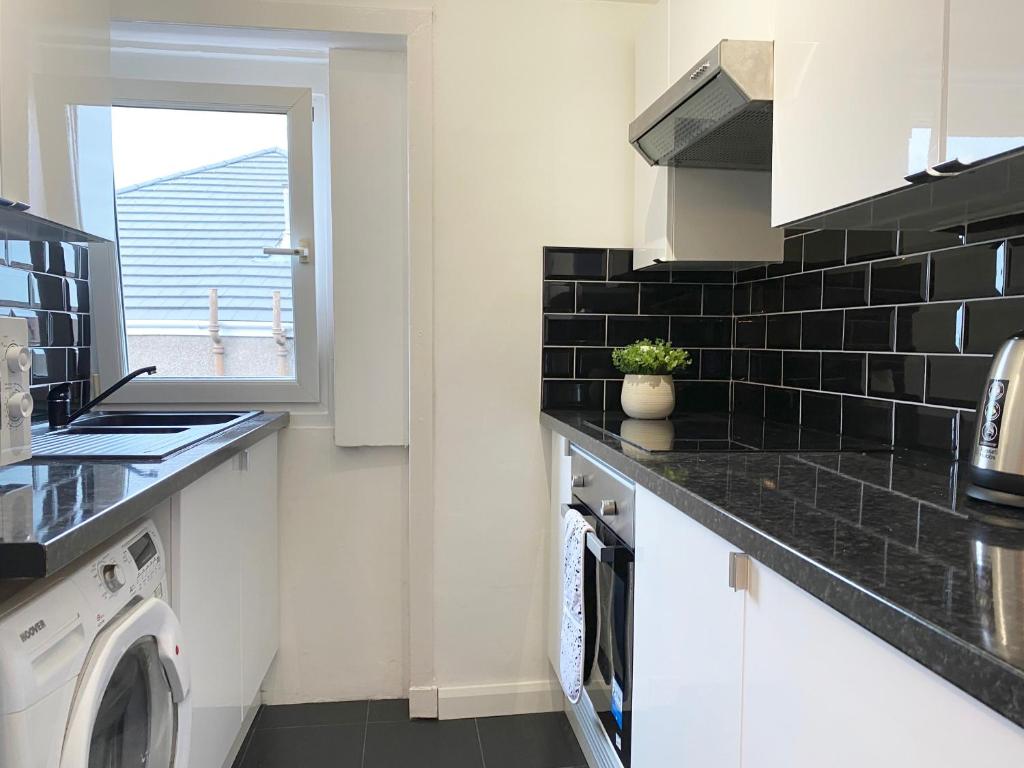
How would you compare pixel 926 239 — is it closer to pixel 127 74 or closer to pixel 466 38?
pixel 466 38

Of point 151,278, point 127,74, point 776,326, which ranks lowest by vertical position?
point 776,326

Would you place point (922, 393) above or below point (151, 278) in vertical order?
below

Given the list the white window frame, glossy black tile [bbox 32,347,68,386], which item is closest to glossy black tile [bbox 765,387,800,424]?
the white window frame

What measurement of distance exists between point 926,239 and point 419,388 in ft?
4.70

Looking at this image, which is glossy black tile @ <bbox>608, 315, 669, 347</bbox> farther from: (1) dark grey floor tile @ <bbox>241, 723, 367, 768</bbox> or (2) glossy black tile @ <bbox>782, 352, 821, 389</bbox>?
(1) dark grey floor tile @ <bbox>241, 723, 367, 768</bbox>

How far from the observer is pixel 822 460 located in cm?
144

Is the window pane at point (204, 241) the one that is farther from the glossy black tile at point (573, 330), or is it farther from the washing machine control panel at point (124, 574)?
the washing machine control panel at point (124, 574)

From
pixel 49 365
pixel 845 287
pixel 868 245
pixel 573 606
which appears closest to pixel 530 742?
pixel 573 606

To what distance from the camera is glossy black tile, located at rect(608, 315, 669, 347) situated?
2436 millimetres

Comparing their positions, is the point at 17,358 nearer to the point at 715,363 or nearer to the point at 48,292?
the point at 48,292

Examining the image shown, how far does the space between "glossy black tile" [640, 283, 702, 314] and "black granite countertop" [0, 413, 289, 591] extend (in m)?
1.40

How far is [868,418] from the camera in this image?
5.75ft

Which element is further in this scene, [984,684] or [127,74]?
[127,74]

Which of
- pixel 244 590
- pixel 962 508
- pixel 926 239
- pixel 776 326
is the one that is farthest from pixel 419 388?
pixel 962 508
